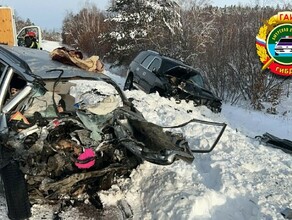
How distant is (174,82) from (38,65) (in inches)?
260

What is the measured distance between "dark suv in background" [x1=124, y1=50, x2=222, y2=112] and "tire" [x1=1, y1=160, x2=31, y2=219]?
716 cm

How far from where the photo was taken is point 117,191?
4.80 metres

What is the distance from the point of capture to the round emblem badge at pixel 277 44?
1541 centimetres

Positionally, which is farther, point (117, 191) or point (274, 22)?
point (274, 22)

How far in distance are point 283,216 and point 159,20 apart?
21537mm

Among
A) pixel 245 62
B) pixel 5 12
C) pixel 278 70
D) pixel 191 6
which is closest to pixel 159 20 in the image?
pixel 191 6

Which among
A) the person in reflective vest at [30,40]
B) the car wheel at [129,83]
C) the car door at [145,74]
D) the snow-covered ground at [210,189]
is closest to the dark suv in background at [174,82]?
the car door at [145,74]

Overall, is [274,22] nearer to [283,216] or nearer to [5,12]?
[5,12]

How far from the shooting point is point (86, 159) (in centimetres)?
421

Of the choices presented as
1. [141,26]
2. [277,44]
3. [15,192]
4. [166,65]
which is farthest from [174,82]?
[141,26]

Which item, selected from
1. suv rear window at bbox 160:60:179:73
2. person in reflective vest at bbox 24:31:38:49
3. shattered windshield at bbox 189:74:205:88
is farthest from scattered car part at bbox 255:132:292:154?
person in reflective vest at bbox 24:31:38:49

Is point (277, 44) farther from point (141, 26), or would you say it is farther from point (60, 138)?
point (60, 138)

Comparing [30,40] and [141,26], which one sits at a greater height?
[30,40]

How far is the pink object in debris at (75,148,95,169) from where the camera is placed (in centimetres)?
419
